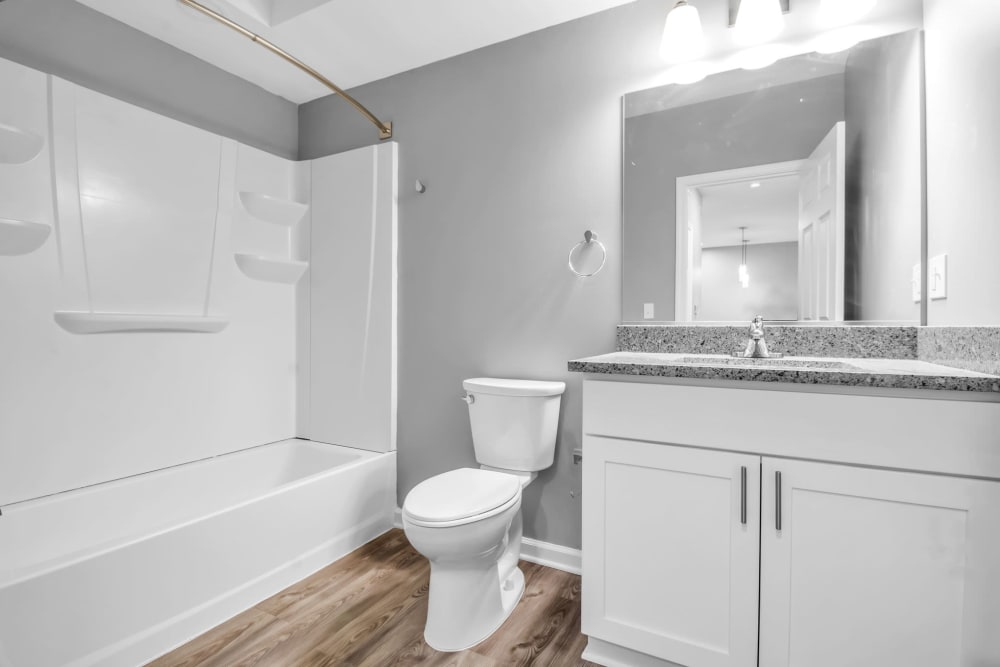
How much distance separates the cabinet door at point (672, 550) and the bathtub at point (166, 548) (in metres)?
1.20

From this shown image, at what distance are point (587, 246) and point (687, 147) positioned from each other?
1.69 ft

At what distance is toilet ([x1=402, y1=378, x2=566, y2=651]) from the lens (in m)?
1.51

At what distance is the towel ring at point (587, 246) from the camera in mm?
1961

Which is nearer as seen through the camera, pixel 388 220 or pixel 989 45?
pixel 989 45

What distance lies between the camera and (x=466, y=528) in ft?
4.88

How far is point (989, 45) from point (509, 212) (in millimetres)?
1508

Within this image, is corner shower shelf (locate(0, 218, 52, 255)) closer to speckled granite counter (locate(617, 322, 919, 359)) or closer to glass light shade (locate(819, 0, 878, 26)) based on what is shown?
speckled granite counter (locate(617, 322, 919, 359))

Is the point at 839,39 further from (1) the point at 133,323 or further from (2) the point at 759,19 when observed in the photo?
(1) the point at 133,323

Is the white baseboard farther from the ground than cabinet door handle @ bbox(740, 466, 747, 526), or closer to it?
closer to it

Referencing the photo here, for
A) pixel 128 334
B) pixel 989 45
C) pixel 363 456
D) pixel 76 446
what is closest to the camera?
pixel 989 45

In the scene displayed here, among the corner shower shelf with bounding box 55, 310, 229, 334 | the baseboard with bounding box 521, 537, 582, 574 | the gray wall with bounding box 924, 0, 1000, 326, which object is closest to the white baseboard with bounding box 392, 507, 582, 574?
the baseboard with bounding box 521, 537, 582, 574

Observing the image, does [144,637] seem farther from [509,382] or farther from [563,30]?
[563,30]

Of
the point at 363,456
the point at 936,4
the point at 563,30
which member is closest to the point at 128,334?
the point at 363,456

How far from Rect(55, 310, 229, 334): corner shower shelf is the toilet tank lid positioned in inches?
49.6
